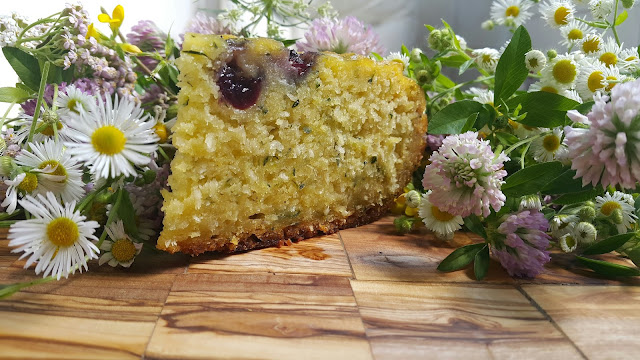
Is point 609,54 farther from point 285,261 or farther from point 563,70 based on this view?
point 285,261

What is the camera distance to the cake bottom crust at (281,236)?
0.99m

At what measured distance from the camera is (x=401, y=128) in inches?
50.6

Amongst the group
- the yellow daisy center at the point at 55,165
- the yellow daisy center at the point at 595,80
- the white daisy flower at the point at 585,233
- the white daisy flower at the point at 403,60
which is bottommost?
the white daisy flower at the point at 585,233

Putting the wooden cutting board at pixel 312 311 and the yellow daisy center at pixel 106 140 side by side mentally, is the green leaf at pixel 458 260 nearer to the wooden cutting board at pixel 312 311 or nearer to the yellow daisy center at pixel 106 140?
the wooden cutting board at pixel 312 311

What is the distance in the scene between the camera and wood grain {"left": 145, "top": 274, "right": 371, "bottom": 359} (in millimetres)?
672

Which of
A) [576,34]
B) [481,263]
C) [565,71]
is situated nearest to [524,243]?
[481,263]

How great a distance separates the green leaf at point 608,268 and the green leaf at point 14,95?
133 cm

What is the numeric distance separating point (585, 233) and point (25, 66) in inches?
51.4

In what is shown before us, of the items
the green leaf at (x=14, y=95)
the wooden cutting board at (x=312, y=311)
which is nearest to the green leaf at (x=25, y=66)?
the green leaf at (x=14, y=95)

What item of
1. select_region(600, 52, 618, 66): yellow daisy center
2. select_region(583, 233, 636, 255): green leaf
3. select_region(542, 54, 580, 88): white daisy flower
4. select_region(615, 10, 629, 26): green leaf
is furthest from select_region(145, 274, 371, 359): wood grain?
select_region(615, 10, 629, 26): green leaf

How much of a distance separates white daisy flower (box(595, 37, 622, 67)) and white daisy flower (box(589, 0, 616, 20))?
0.08 meters

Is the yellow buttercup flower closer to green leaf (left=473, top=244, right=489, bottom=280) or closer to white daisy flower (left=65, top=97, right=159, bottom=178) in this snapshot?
white daisy flower (left=65, top=97, right=159, bottom=178)

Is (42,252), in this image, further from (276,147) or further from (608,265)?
(608,265)

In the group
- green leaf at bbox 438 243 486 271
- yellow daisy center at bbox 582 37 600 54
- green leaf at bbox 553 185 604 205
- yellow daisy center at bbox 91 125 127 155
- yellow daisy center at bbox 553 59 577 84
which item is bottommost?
green leaf at bbox 438 243 486 271
